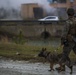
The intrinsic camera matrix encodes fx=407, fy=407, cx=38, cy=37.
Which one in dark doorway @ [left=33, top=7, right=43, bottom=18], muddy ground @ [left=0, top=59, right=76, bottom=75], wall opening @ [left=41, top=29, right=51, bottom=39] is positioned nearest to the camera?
muddy ground @ [left=0, top=59, right=76, bottom=75]

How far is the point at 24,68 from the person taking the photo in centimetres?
1323

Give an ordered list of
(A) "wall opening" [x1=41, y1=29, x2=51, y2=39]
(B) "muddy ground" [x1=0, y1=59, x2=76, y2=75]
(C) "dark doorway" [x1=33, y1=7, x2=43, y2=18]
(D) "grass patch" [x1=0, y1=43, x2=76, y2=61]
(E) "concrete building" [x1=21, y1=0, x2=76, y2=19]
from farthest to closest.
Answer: (C) "dark doorway" [x1=33, y1=7, x2=43, y2=18] < (E) "concrete building" [x1=21, y1=0, x2=76, y2=19] < (A) "wall opening" [x1=41, y1=29, x2=51, y2=39] < (D) "grass patch" [x1=0, y1=43, x2=76, y2=61] < (B) "muddy ground" [x1=0, y1=59, x2=76, y2=75]

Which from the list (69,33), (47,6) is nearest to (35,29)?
(47,6)

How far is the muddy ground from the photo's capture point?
12.3 metres

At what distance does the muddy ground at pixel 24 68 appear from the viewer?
12254 millimetres

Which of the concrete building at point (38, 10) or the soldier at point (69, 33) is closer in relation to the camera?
the soldier at point (69, 33)

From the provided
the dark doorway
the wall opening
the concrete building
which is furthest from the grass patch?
the dark doorway

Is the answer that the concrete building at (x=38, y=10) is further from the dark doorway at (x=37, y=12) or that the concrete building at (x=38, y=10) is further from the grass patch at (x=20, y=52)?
the grass patch at (x=20, y=52)

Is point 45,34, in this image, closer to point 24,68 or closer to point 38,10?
point 38,10

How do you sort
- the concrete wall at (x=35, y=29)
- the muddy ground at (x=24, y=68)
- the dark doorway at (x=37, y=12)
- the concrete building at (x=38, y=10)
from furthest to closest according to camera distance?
the dark doorway at (x=37, y=12), the concrete building at (x=38, y=10), the concrete wall at (x=35, y=29), the muddy ground at (x=24, y=68)

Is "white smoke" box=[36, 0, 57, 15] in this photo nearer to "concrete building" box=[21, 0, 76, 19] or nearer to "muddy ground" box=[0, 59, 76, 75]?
"concrete building" box=[21, 0, 76, 19]

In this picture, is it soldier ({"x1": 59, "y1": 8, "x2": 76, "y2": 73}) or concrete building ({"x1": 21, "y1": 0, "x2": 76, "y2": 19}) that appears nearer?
soldier ({"x1": 59, "y1": 8, "x2": 76, "y2": 73})

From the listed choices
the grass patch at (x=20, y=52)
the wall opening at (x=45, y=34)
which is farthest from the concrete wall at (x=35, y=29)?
the grass patch at (x=20, y=52)

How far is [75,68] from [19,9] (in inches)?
2314
